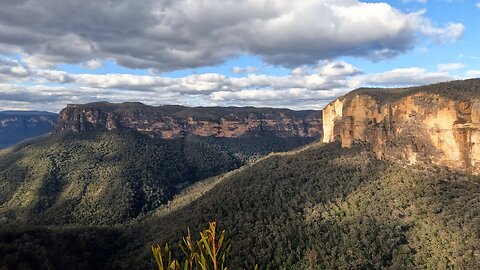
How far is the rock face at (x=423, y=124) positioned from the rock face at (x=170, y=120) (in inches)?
3981

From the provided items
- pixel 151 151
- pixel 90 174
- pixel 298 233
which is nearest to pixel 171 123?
pixel 151 151

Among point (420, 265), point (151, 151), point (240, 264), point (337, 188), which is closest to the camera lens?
point (420, 265)

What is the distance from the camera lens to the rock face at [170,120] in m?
163

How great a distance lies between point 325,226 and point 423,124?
2600cm

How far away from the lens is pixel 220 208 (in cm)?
6500

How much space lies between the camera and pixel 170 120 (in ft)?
580

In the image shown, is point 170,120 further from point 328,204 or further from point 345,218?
point 345,218

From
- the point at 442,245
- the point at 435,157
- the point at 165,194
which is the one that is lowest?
the point at 165,194

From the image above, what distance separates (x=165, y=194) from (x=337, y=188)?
6686cm

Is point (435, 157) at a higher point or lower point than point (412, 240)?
higher

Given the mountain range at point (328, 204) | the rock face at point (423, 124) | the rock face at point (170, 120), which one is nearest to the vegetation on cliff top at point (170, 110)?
the rock face at point (170, 120)

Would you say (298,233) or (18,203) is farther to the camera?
(18,203)

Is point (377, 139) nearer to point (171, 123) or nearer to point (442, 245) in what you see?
point (442, 245)

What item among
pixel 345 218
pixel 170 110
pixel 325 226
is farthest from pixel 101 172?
pixel 345 218
